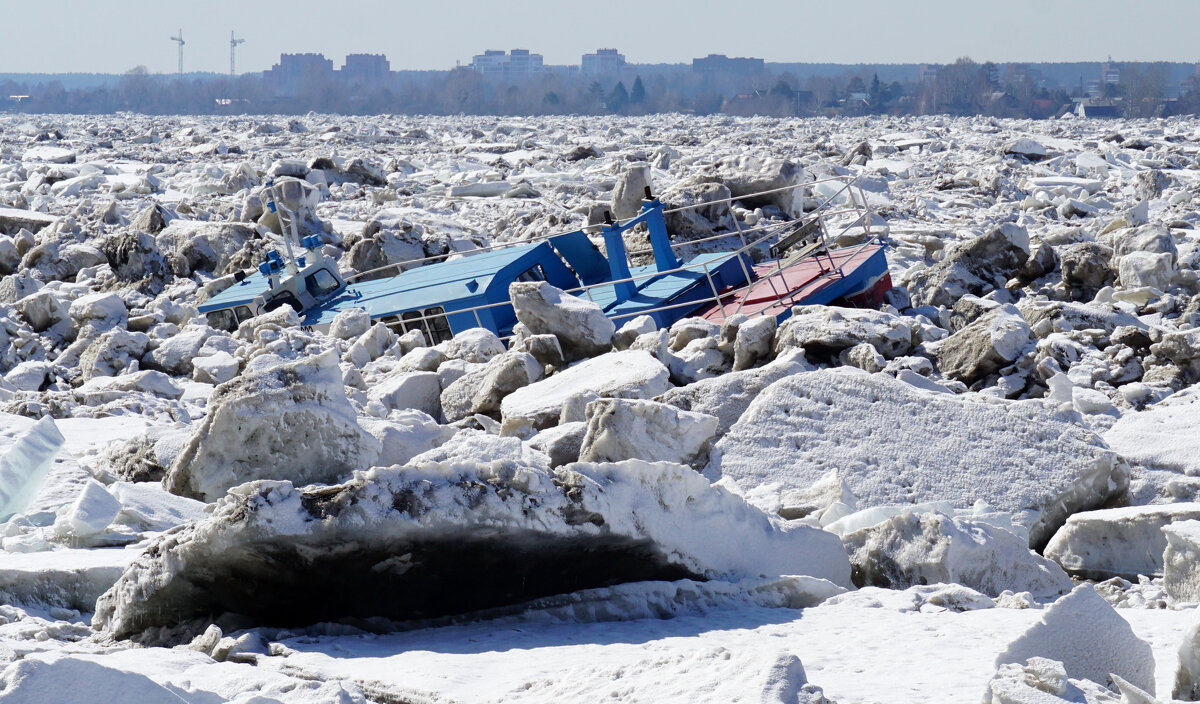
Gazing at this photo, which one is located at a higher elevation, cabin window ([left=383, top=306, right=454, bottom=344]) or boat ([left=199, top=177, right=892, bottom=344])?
boat ([left=199, top=177, right=892, bottom=344])

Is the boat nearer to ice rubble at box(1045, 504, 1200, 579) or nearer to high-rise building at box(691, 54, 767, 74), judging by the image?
ice rubble at box(1045, 504, 1200, 579)

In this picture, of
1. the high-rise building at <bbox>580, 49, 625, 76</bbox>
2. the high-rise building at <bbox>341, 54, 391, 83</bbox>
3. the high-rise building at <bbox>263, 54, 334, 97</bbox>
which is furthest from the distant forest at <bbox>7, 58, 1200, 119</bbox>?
the high-rise building at <bbox>580, 49, 625, 76</bbox>

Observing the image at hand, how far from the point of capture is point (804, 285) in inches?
295

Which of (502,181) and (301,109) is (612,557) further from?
(301,109)

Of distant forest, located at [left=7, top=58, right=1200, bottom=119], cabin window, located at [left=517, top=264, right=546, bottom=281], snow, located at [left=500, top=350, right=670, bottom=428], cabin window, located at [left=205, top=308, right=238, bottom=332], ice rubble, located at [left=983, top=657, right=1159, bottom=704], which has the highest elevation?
distant forest, located at [left=7, top=58, right=1200, bottom=119]

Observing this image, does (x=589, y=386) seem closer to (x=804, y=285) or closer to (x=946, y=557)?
(x=946, y=557)

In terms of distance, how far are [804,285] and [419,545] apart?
5449mm

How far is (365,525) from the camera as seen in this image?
7.52 feet

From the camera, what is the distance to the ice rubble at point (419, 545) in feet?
7.54

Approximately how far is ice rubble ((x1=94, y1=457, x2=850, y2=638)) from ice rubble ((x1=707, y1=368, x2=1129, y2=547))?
43.6 inches

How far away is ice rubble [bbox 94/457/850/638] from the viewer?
2299mm

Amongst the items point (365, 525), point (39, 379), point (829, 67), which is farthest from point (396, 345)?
point (829, 67)

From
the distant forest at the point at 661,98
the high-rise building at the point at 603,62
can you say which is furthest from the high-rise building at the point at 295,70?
the high-rise building at the point at 603,62

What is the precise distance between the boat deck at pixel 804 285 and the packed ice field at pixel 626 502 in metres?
0.38
